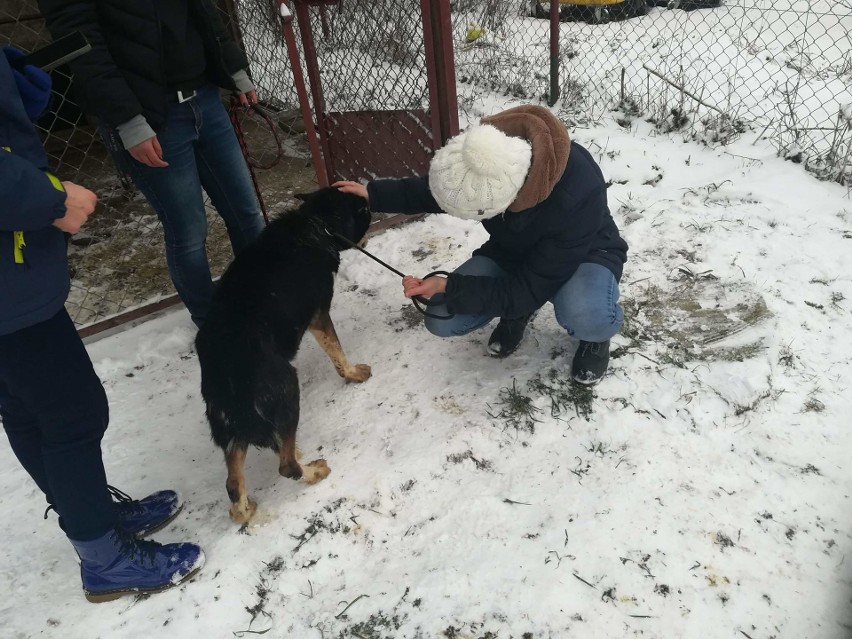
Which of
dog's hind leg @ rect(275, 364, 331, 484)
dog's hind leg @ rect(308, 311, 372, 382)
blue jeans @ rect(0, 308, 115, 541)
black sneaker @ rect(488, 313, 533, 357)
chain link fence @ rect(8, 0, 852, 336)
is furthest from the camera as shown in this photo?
chain link fence @ rect(8, 0, 852, 336)

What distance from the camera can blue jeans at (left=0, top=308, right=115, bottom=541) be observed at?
1.45 m

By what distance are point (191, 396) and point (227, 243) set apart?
65.1 inches

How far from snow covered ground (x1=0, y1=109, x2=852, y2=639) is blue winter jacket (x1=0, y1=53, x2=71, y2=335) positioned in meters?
1.13

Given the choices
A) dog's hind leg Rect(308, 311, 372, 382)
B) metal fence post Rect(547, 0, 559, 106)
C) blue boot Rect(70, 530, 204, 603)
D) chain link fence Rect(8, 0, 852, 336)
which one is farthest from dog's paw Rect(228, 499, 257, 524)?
metal fence post Rect(547, 0, 559, 106)

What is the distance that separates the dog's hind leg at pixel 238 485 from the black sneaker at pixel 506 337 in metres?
1.29

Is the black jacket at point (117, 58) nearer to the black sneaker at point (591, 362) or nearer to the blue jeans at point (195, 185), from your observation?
the blue jeans at point (195, 185)

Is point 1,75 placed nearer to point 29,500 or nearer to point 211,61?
point 211,61

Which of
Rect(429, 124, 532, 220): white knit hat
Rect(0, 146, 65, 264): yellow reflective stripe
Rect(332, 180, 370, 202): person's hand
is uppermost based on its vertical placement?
Rect(0, 146, 65, 264): yellow reflective stripe

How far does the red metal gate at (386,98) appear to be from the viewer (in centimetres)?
336

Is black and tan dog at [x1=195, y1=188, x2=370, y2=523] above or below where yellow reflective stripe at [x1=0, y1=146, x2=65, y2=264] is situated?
below

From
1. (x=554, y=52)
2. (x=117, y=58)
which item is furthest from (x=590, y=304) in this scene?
(x=554, y=52)

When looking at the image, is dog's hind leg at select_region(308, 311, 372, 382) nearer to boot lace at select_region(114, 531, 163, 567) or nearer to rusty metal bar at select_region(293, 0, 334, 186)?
boot lace at select_region(114, 531, 163, 567)

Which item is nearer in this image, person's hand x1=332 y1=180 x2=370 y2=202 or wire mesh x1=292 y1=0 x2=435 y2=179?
person's hand x1=332 y1=180 x2=370 y2=202

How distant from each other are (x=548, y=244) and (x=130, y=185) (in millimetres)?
4311
